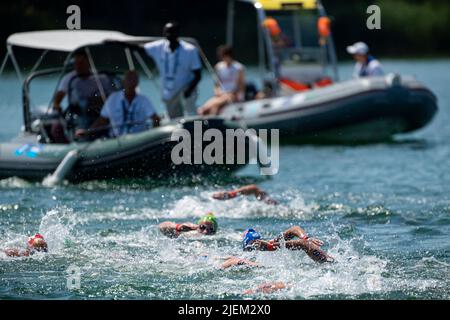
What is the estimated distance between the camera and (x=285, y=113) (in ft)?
61.4

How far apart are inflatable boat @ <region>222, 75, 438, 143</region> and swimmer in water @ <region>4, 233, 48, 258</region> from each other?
8.38 metres

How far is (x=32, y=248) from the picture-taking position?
1016cm

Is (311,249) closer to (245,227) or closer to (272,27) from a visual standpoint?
(245,227)

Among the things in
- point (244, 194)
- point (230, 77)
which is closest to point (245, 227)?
point (244, 194)

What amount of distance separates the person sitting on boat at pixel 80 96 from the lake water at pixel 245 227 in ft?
2.81

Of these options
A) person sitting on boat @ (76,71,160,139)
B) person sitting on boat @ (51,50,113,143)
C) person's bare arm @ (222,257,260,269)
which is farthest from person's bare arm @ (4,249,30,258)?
person sitting on boat @ (51,50,113,143)

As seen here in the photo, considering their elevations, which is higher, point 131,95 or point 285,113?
point 131,95

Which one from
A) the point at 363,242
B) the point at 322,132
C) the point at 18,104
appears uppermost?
the point at 363,242

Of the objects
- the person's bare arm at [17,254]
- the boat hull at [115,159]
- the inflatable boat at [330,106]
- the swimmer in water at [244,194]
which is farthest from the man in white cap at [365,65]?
the person's bare arm at [17,254]

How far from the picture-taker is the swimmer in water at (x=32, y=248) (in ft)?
33.0
